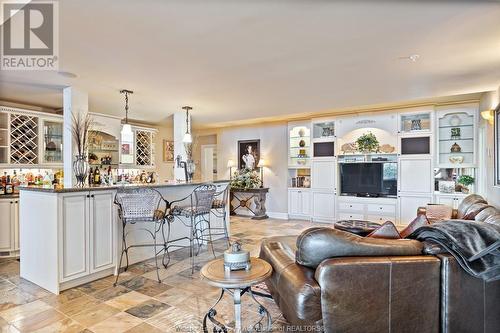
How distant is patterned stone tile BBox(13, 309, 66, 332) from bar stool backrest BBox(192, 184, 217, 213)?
5.82 feet

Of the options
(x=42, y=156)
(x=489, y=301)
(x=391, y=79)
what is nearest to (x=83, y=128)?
(x=42, y=156)

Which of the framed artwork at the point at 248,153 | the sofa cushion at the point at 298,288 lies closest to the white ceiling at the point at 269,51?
the sofa cushion at the point at 298,288

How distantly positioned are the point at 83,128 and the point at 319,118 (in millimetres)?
4977

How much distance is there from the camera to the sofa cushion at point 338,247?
177cm

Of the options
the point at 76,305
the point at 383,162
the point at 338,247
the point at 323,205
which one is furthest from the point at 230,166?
the point at 338,247

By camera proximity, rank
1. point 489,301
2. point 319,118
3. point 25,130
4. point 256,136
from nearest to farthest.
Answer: point 489,301, point 25,130, point 319,118, point 256,136

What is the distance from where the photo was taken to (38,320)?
244 cm

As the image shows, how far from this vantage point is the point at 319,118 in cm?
686

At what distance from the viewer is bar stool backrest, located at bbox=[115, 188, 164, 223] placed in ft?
10.7

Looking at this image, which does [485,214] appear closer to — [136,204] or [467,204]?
[467,204]

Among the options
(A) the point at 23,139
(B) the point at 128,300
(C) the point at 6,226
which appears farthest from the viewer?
(A) the point at 23,139

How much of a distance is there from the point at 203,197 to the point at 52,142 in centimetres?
332

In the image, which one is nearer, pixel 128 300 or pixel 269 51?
pixel 269 51

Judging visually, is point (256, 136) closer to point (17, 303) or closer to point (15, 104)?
point (15, 104)
